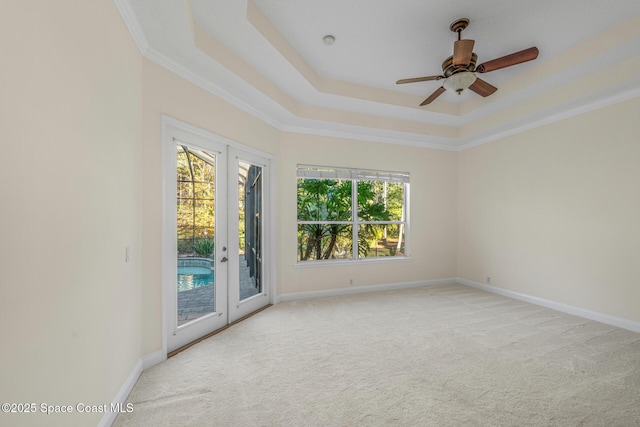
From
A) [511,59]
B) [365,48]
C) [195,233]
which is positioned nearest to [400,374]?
[195,233]

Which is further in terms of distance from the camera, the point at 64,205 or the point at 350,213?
the point at 350,213

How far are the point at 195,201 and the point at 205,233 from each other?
0.37 meters

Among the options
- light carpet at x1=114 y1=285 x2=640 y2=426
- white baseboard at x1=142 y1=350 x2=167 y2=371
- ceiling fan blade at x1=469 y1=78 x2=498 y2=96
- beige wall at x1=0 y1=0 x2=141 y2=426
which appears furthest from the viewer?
ceiling fan blade at x1=469 y1=78 x2=498 y2=96

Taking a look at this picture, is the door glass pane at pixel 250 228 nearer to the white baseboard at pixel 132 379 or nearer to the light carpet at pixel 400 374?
the light carpet at pixel 400 374

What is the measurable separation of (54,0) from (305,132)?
337 cm

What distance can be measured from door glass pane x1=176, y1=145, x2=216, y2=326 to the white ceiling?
0.86 meters

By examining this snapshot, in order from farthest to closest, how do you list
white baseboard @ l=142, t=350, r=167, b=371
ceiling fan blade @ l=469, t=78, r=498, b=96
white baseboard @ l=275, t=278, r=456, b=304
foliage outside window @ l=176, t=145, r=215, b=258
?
white baseboard @ l=275, t=278, r=456, b=304, ceiling fan blade @ l=469, t=78, r=498, b=96, foliage outside window @ l=176, t=145, r=215, b=258, white baseboard @ l=142, t=350, r=167, b=371

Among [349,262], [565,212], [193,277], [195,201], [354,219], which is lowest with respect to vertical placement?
[349,262]

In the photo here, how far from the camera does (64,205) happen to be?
1.35m

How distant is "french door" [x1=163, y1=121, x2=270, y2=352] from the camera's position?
2.68 m

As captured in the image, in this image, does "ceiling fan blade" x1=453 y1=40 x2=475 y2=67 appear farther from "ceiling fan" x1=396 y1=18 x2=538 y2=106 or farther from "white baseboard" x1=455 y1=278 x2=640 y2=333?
"white baseboard" x1=455 y1=278 x2=640 y2=333

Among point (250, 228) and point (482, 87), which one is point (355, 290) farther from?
point (482, 87)

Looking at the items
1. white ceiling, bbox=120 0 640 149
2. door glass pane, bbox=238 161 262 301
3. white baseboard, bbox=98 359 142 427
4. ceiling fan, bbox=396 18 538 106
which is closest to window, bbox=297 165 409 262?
door glass pane, bbox=238 161 262 301

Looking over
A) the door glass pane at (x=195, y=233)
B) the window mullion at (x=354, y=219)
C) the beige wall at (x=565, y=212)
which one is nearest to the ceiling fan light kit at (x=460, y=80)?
the beige wall at (x=565, y=212)
